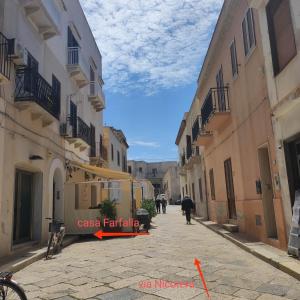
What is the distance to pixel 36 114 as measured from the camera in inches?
431

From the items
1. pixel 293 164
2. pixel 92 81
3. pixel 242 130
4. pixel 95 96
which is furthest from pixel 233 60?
pixel 92 81

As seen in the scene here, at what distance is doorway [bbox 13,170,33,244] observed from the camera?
34.7 feet

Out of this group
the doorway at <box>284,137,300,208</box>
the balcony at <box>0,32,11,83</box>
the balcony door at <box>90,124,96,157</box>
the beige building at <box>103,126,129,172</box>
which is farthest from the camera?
the beige building at <box>103,126,129,172</box>

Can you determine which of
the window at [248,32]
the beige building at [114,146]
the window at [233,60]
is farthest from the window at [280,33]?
the beige building at [114,146]

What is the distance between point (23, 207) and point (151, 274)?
19.0 feet

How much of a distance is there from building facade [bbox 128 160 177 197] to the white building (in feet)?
213

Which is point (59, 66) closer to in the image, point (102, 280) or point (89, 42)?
point (89, 42)

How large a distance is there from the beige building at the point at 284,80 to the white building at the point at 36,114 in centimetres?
624

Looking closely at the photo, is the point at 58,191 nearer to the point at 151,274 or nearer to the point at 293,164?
the point at 151,274

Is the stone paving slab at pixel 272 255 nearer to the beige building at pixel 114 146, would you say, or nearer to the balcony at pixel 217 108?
the balcony at pixel 217 108

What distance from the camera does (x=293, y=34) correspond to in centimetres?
737

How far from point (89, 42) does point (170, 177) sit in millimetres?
43217

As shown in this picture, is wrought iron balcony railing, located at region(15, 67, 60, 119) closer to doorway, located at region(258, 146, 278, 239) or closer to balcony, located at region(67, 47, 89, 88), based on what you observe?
balcony, located at region(67, 47, 89, 88)

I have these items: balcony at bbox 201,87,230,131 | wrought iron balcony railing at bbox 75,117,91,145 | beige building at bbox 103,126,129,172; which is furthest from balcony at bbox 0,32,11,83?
beige building at bbox 103,126,129,172
